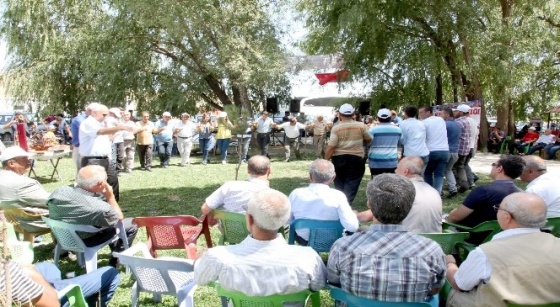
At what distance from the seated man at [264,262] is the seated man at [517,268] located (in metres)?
0.72

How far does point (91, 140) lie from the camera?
6184mm

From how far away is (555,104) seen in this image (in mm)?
22516

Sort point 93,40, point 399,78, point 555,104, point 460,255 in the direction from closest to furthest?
point 460,255 < point 399,78 < point 93,40 < point 555,104

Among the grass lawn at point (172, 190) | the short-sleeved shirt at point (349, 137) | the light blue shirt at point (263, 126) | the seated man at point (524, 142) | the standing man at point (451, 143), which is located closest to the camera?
the grass lawn at point (172, 190)

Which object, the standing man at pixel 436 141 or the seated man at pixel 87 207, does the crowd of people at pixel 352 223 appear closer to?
the seated man at pixel 87 207

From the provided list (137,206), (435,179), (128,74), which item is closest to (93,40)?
(128,74)

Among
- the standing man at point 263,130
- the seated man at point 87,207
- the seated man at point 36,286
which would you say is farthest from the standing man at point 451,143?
the standing man at point 263,130

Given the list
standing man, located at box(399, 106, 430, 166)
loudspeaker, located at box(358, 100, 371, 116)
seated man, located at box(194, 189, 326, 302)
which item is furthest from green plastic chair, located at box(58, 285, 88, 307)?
loudspeaker, located at box(358, 100, 371, 116)

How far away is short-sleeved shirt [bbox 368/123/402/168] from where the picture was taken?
6.06 metres

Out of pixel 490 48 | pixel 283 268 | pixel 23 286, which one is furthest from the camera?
pixel 490 48

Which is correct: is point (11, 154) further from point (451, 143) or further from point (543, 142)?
point (543, 142)

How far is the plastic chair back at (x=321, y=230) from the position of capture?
11.9 feet

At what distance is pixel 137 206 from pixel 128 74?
465 inches

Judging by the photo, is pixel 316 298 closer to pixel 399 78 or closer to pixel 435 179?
pixel 435 179
